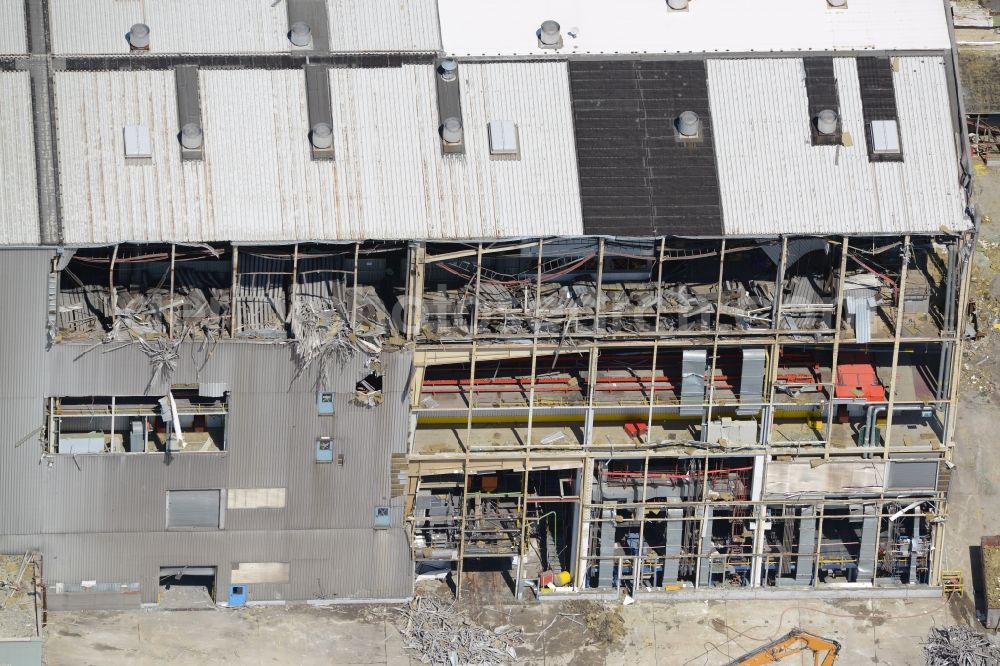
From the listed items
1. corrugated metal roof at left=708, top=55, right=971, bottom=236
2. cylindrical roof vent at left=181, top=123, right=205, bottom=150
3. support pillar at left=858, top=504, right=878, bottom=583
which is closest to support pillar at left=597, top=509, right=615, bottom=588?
support pillar at left=858, top=504, right=878, bottom=583

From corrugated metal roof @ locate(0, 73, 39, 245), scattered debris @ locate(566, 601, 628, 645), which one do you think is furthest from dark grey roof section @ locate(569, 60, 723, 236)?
corrugated metal roof @ locate(0, 73, 39, 245)

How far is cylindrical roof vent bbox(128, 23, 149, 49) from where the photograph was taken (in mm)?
88250

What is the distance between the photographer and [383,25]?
9038cm

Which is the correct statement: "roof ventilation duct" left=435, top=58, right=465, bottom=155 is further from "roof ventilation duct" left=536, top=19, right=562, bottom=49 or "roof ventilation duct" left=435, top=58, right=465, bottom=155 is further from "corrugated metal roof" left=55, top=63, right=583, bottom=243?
"roof ventilation duct" left=536, top=19, right=562, bottom=49

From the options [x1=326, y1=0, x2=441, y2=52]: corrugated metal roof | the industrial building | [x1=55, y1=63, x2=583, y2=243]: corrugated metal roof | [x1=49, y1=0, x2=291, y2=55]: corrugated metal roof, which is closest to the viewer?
[x1=55, y1=63, x2=583, y2=243]: corrugated metal roof

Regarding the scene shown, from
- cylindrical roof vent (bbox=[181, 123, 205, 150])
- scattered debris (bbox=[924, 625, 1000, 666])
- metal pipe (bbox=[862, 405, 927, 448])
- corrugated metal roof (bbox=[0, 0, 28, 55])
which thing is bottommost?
scattered debris (bbox=[924, 625, 1000, 666])

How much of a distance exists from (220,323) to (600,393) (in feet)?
56.8

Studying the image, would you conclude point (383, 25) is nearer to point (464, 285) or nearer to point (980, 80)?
point (464, 285)

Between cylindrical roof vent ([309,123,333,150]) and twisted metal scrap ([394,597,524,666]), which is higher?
cylindrical roof vent ([309,123,333,150])

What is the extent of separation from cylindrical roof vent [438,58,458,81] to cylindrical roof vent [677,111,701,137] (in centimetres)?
1006

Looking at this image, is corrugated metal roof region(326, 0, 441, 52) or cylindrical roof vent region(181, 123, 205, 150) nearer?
cylindrical roof vent region(181, 123, 205, 150)

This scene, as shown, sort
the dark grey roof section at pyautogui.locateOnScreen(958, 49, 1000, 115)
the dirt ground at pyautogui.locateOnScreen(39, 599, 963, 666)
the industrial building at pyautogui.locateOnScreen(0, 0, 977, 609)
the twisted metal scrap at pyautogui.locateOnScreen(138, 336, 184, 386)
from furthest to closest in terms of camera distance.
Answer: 1. the dark grey roof section at pyautogui.locateOnScreen(958, 49, 1000, 115)
2. the dirt ground at pyautogui.locateOnScreen(39, 599, 963, 666)
3. the industrial building at pyautogui.locateOnScreen(0, 0, 977, 609)
4. the twisted metal scrap at pyautogui.locateOnScreen(138, 336, 184, 386)

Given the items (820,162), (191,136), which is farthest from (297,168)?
(820,162)

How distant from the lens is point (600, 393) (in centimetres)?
9231
